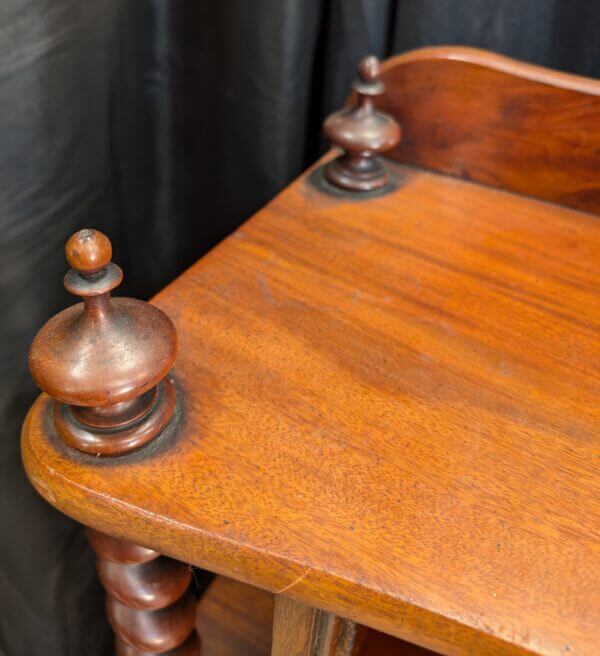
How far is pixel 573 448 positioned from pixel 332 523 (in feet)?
0.57

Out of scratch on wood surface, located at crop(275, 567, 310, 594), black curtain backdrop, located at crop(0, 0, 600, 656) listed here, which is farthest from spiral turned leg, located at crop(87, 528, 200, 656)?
black curtain backdrop, located at crop(0, 0, 600, 656)

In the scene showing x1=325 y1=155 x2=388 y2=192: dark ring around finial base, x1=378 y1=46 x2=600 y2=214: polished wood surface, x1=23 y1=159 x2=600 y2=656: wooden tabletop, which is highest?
x1=378 y1=46 x2=600 y2=214: polished wood surface

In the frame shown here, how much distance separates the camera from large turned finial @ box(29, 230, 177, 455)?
0.44m

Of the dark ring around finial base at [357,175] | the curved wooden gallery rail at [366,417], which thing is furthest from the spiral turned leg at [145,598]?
the dark ring around finial base at [357,175]

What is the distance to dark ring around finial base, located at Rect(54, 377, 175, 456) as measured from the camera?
477 mm

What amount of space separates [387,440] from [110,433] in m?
0.17

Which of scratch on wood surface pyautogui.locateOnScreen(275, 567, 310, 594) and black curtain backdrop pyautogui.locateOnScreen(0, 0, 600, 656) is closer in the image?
scratch on wood surface pyautogui.locateOnScreen(275, 567, 310, 594)

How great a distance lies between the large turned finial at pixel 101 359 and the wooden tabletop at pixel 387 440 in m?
0.02

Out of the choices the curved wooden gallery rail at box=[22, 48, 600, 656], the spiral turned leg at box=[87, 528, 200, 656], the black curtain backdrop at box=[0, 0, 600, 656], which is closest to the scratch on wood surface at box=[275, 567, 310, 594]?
the curved wooden gallery rail at box=[22, 48, 600, 656]

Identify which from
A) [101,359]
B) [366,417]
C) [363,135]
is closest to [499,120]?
[363,135]

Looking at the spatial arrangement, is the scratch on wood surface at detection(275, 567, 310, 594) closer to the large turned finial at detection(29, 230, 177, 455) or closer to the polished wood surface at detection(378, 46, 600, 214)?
the large turned finial at detection(29, 230, 177, 455)

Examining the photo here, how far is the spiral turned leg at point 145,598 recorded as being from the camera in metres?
0.53

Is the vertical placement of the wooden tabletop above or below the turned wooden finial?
below

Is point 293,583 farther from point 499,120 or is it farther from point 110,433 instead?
point 499,120
